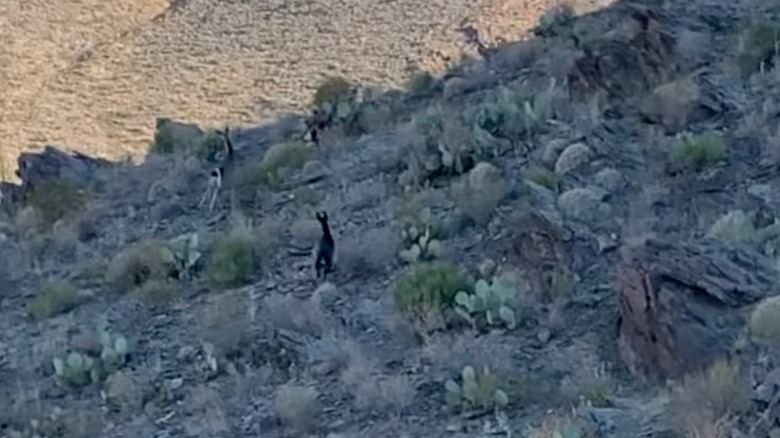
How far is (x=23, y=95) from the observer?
39.9m

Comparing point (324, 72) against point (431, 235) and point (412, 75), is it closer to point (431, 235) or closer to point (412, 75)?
point (412, 75)

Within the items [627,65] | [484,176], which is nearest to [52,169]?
[627,65]

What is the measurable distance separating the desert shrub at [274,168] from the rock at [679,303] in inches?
426

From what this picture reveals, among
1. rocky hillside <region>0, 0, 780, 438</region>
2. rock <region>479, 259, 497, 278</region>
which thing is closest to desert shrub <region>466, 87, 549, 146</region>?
rocky hillside <region>0, 0, 780, 438</region>

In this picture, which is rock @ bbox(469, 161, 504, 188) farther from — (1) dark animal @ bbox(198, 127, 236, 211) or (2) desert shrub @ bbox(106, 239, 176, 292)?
(1) dark animal @ bbox(198, 127, 236, 211)

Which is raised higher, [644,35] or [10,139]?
[644,35]

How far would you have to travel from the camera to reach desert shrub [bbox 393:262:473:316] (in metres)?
12.7

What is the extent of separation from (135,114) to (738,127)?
2245 cm

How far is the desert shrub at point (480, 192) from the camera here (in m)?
15.9

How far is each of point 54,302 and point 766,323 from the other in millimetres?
8766

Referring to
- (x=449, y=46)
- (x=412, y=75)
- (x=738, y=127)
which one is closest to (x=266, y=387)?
(x=738, y=127)

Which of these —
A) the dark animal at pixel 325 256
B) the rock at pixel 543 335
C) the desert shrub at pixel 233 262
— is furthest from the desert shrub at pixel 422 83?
the rock at pixel 543 335

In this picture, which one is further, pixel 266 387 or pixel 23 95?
pixel 23 95

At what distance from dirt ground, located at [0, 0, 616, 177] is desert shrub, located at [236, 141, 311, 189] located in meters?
9.68
